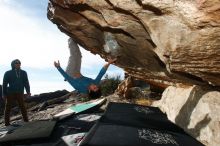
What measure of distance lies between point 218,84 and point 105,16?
351 cm

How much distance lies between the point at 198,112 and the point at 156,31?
91.2 inches

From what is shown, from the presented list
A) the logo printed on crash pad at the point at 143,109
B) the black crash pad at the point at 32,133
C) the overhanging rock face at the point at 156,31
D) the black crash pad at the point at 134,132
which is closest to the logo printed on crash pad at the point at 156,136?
the black crash pad at the point at 134,132

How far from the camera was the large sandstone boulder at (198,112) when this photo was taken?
718 cm

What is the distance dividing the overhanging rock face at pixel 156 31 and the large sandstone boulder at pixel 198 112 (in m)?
0.38

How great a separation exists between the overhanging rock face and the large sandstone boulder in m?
0.38

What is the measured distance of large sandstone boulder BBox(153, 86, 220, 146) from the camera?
7182 millimetres

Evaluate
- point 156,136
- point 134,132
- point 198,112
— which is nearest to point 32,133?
point 134,132

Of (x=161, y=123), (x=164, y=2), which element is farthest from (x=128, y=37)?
(x=164, y=2)

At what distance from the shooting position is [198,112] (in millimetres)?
8133

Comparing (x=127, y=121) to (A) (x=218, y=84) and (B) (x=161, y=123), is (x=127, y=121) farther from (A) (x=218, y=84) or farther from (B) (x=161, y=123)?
(A) (x=218, y=84)

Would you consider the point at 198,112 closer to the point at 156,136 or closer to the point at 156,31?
the point at 156,136

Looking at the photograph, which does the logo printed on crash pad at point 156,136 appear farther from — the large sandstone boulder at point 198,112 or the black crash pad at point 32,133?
the black crash pad at point 32,133

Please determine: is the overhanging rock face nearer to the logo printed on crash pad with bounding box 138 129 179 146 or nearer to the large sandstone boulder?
the large sandstone boulder

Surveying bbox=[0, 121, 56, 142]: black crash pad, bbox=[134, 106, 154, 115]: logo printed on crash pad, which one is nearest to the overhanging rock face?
→ bbox=[134, 106, 154, 115]: logo printed on crash pad
